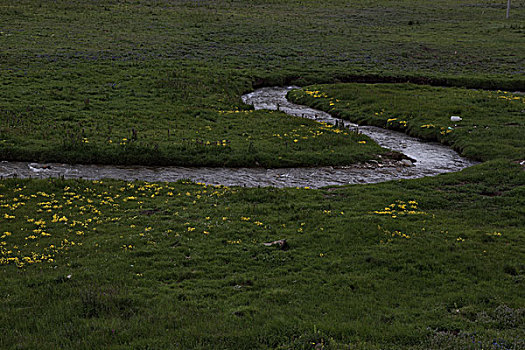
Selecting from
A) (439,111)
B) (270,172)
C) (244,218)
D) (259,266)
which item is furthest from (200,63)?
(259,266)

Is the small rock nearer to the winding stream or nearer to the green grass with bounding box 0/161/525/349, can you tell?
the green grass with bounding box 0/161/525/349

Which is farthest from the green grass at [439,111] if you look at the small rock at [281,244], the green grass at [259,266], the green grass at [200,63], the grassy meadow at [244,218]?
the small rock at [281,244]

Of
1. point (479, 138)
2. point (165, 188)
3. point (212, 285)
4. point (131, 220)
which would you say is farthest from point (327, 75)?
point (212, 285)

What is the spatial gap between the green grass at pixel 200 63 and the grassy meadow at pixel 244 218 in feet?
0.90

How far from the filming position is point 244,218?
19500 millimetres

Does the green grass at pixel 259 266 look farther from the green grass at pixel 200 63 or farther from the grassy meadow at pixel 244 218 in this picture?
the green grass at pixel 200 63

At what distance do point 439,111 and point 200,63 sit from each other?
26.8 meters

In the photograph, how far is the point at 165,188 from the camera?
23562 mm

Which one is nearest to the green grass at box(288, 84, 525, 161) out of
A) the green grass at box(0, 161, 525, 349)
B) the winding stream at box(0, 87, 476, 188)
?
the winding stream at box(0, 87, 476, 188)

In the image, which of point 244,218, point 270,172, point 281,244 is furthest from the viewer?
point 270,172

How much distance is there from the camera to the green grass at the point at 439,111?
32.2 m

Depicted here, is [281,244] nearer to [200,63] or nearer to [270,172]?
[270,172]

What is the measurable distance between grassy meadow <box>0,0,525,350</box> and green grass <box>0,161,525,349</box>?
7 cm

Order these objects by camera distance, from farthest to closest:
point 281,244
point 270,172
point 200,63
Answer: point 200,63
point 270,172
point 281,244
